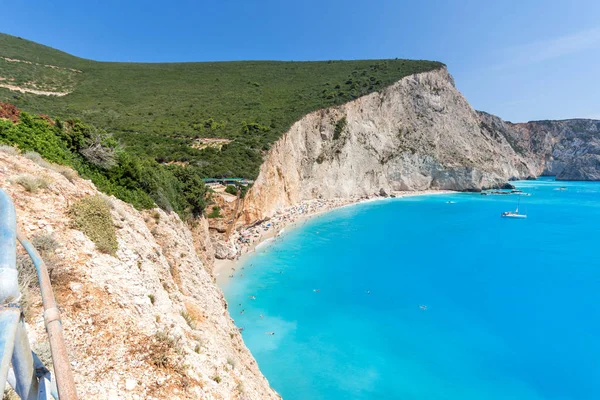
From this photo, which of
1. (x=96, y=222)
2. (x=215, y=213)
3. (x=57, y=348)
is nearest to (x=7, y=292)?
(x=57, y=348)

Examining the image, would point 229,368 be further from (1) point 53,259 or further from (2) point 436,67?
(2) point 436,67

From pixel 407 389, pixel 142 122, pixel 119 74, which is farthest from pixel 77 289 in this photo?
pixel 119 74

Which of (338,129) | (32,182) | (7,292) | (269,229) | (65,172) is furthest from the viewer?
(338,129)

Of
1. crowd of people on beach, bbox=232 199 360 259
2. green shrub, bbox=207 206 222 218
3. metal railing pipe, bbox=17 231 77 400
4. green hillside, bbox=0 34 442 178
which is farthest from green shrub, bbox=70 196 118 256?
crowd of people on beach, bbox=232 199 360 259

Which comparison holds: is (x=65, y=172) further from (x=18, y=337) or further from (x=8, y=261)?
(x=18, y=337)

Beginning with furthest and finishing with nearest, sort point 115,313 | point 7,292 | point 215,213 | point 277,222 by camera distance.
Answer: point 277,222
point 215,213
point 115,313
point 7,292

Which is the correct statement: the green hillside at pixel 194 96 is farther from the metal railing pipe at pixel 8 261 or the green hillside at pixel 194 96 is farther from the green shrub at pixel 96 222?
the metal railing pipe at pixel 8 261

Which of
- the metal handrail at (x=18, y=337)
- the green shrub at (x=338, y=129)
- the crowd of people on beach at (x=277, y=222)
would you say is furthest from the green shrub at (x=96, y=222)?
the green shrub at (x=338, y=129)

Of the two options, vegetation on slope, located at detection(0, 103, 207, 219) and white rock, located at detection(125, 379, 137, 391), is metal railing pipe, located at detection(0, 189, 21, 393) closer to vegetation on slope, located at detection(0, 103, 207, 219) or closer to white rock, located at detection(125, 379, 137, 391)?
white rock, located at detection(125, 379, 137, 391)
